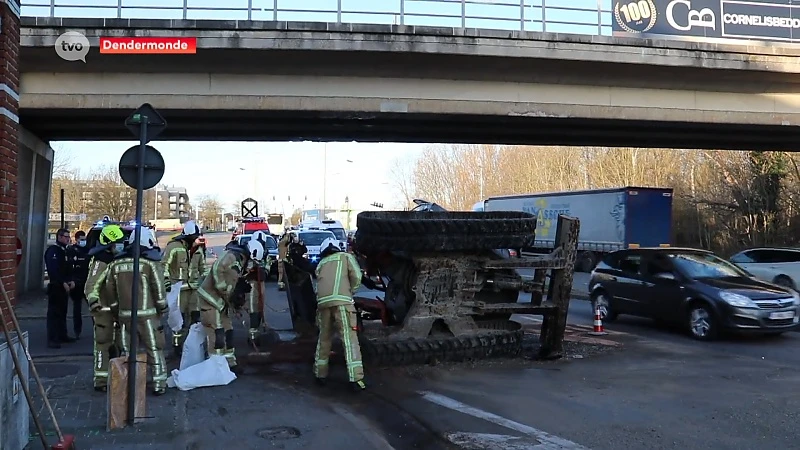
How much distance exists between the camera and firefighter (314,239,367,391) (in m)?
7.10

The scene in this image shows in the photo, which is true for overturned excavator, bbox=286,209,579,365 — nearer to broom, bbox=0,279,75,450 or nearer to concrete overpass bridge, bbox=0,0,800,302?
broom, bbox=0,279,75,450

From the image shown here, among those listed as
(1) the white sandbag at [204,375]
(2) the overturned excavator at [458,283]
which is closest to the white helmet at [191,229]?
(2) the overturned excavator at [458,283]

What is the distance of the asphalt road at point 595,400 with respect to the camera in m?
5.59

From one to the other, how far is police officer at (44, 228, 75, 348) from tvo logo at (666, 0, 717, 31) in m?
15.0

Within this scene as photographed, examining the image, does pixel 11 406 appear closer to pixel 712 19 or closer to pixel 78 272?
pixel 78 272

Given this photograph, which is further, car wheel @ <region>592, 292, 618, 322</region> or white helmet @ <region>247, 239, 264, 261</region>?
car wheel @ <region>592, 292, 618, 322</region>

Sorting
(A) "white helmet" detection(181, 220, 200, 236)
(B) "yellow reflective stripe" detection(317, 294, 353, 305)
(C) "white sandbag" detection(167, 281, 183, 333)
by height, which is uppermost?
(A) "white helmet" detection(181, 220, 200, 236)

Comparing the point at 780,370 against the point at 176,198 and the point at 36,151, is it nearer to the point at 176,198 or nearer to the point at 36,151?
the point at 36,151

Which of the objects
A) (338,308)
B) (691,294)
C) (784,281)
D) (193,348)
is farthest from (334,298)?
(784,281)

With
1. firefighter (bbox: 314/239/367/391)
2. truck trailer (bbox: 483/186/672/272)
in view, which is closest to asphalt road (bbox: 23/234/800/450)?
firefighter (bbox: 314/239/367/391)

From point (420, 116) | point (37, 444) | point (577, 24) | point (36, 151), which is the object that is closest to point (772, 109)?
point (577, 24)

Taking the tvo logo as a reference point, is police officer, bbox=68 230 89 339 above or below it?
below

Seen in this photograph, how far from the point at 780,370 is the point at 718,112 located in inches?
445

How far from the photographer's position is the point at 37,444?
5.35m
